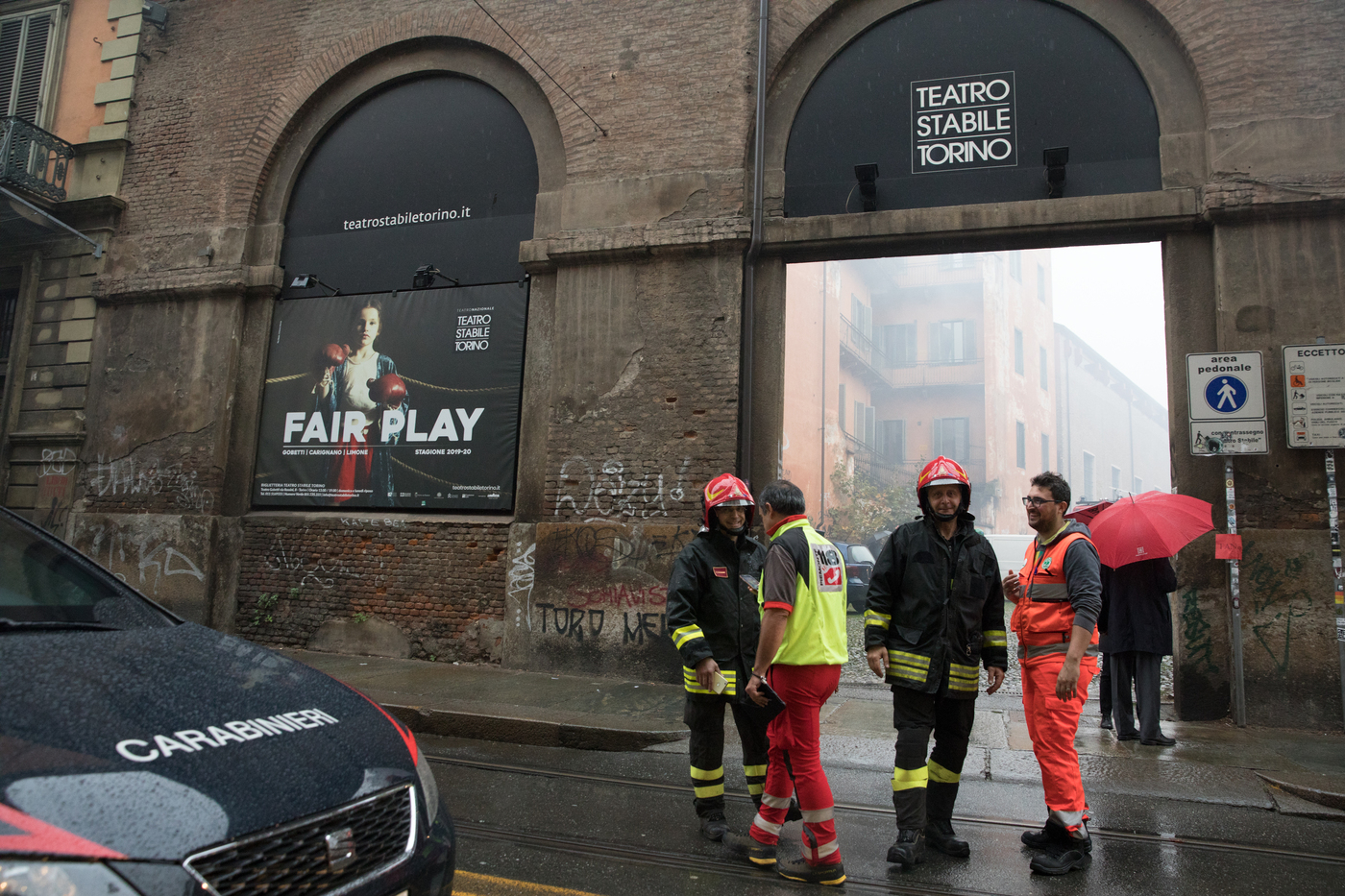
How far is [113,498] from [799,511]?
1128 cm

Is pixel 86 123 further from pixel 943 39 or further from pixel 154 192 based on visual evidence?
pixel 943 39

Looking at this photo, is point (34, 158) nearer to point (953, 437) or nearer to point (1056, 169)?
point (1056, 169)

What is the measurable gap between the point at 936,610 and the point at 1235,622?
5.21 metres

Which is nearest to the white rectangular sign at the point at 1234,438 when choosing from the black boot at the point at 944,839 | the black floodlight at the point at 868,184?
the black floodlight at the point at 868,184

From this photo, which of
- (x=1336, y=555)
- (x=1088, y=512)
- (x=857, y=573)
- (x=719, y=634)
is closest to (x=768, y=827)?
(x=719, y=634)

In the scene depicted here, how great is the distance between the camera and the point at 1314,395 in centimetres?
749

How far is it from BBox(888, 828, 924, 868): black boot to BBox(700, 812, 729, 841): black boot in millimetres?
822

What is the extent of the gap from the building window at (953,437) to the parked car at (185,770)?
35.2 meters

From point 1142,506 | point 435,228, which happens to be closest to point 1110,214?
point 1142,506

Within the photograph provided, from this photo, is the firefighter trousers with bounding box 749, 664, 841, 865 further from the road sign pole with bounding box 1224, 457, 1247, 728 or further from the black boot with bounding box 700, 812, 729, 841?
the road sign pole with bounding box 1224, 457, 1247, 728

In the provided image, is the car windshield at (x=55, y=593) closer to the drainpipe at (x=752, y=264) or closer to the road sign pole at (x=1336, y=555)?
the drainpipe at (x=752, y=264)

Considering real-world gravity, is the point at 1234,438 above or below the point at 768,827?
above

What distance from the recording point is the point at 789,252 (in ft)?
31.6

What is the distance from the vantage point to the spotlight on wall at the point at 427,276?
10789mm
